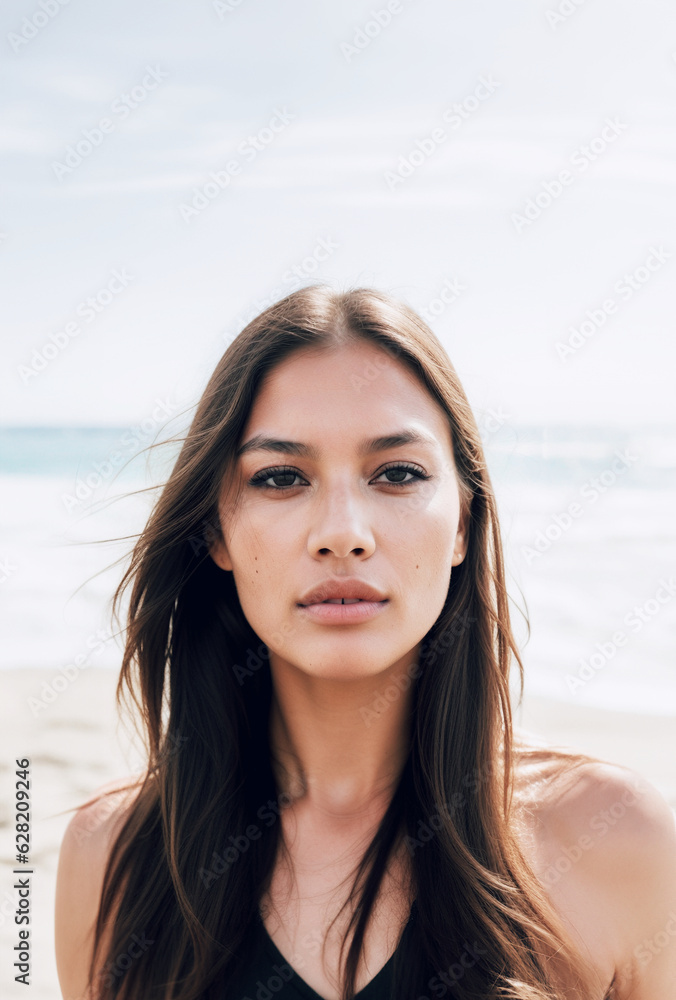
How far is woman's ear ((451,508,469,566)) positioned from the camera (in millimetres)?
2559

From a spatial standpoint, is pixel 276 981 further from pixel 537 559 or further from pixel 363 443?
pixel 537 559

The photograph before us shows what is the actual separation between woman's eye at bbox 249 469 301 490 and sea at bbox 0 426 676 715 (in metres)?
0.47

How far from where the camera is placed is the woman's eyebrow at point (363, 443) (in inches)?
89.4

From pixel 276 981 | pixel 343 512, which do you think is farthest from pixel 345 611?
pixel 276 981

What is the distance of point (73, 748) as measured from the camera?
689 cm

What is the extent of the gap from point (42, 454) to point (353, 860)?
24.7 m

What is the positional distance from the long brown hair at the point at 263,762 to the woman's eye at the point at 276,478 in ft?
0.40

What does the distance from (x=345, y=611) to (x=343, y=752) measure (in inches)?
22.6

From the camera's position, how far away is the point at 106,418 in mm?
29750

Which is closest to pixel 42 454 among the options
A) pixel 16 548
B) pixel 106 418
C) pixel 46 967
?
pixel 106 418

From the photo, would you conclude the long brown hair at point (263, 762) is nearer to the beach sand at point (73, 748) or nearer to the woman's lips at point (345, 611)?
the woman's lips at point (345, 611)

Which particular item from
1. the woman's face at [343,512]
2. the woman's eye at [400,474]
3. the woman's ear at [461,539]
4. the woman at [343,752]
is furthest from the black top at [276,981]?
the woman's eye at [400,474]

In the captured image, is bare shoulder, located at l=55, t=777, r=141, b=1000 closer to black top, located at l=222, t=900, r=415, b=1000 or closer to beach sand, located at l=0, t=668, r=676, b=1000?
black top, located at l=222, t=900, r=415, b=1000

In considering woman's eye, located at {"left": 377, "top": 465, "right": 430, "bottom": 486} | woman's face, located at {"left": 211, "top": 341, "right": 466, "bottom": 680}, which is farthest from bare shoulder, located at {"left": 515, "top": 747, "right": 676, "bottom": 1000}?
woman's eye, located at {"left": 377, "top": 465, "right": 430, "bottom": 486}
